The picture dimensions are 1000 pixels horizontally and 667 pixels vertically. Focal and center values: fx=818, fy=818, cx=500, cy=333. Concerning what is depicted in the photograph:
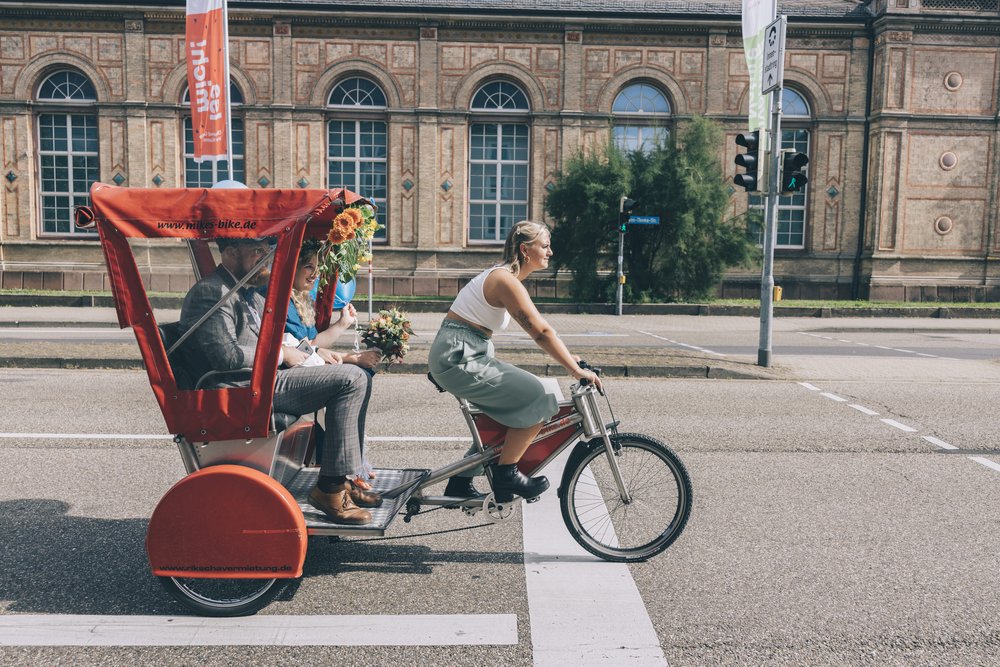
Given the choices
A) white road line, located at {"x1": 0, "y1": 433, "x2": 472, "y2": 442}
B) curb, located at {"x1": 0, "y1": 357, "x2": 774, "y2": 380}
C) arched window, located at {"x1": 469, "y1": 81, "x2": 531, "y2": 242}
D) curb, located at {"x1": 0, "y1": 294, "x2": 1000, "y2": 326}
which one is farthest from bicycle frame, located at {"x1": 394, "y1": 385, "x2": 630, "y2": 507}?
arched window, located at {"x1": 469, "y1": 81, "x2": 531, "y2": 242}

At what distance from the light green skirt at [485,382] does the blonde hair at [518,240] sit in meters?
0.40

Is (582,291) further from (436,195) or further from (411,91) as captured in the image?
(411,91)

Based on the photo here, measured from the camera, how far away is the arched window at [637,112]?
31.3 meters

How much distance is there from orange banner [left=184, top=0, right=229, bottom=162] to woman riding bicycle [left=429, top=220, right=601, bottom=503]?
50.5ft

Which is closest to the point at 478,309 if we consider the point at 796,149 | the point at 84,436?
the point at 84,436

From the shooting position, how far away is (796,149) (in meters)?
30.8

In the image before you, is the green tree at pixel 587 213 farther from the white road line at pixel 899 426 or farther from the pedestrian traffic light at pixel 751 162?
the white road line at pixel 899 426

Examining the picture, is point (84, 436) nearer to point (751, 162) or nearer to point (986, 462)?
point (986, 462)

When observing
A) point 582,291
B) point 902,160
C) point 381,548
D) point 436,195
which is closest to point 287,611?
point 381,548

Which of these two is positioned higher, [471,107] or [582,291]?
[471,107]

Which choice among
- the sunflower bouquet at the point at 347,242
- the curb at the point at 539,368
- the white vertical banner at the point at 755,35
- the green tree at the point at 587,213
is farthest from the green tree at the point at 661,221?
the sunflower bouquet at the point at 347,242

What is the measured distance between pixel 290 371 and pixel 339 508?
27.7 inches

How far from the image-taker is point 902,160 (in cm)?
3041

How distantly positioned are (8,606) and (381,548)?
69.3 inches
